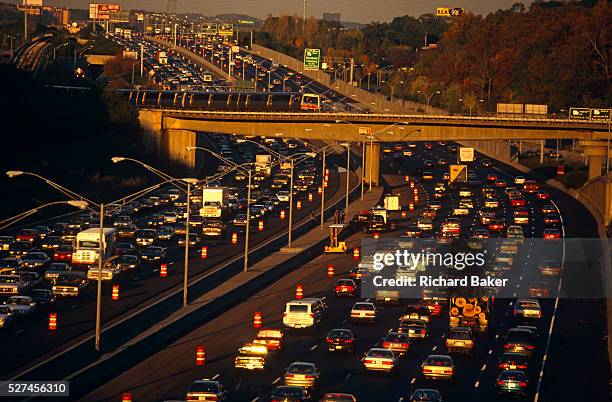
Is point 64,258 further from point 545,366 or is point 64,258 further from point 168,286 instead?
point 545,366

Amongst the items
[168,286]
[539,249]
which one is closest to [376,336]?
[168,286]

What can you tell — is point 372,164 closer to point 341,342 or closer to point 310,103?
point 310,103

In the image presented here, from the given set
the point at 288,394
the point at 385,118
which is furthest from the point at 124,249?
the point at 385,118

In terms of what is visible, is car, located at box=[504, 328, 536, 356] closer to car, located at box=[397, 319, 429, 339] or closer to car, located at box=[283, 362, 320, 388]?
car, located at box=[397, 319, 429, 339]

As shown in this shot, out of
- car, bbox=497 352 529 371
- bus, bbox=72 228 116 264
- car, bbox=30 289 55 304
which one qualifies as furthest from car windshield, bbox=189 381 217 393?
bus, bbox=72 228 116 264

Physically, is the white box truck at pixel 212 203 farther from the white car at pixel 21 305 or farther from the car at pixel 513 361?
the car at pixel 513 361
